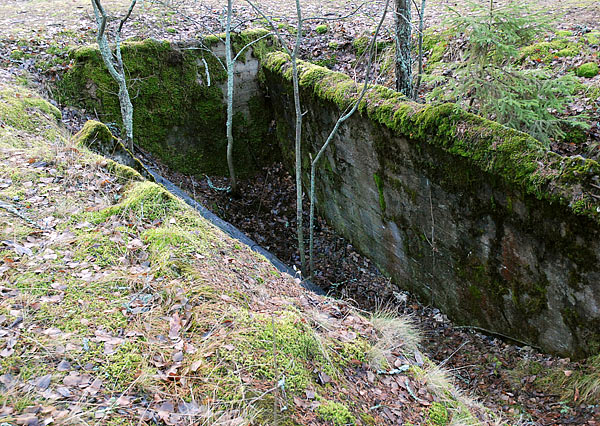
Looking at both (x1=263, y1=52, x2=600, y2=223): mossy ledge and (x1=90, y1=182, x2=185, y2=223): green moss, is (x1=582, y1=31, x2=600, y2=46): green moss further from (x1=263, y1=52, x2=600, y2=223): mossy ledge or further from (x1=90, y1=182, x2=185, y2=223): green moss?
(x1=90, y1=182, x2=185, y2=223): green moss

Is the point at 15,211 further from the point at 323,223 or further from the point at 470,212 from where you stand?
the point at 323,223

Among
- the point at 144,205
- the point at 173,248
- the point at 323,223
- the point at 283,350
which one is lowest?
the point at 323,223

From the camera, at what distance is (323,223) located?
9.00m

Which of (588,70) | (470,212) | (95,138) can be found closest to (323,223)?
(470,212)

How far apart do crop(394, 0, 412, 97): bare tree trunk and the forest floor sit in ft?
5.07

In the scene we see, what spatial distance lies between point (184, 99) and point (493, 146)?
7.28 meters

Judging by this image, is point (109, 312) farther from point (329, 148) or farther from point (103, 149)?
point (329, 148)

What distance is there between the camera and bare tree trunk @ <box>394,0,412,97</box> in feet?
21.2

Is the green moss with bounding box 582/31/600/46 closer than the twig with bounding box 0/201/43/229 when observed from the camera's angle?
No

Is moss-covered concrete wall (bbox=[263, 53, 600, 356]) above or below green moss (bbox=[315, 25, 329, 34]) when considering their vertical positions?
below

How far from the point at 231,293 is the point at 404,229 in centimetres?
394

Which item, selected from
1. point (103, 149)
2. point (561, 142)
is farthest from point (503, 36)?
point (103, 149)

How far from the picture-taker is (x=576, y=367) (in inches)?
186

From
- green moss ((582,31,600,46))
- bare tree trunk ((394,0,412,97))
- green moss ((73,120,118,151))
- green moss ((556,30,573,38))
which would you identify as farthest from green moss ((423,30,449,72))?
green moss ((73,120,118,151))
